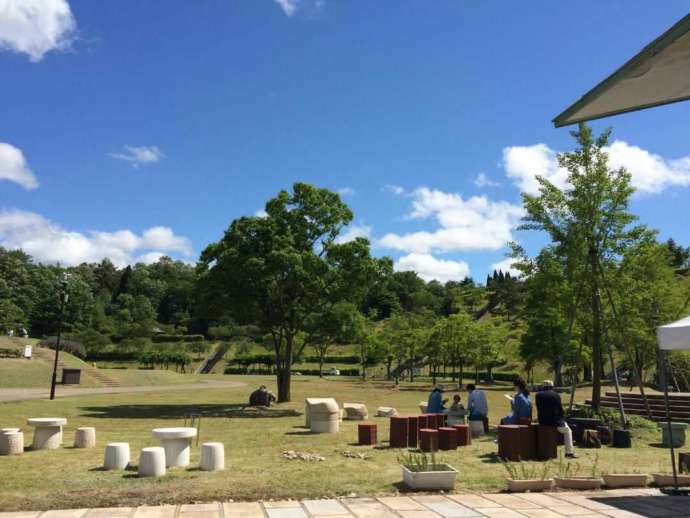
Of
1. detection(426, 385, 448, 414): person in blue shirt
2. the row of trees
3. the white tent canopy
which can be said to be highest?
the row of trees

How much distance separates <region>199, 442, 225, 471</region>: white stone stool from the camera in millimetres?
10023

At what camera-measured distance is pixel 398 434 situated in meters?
13.4

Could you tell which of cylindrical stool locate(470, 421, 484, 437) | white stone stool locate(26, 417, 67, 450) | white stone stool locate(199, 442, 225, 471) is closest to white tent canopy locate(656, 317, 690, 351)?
white stone stool locate(199, 442, 225, 471)

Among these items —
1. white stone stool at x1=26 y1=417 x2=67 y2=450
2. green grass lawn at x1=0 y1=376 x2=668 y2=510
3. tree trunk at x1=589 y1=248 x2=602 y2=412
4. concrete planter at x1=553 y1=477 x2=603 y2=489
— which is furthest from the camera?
tree trunk at x1=589 y1=248 x2=602 y2=412

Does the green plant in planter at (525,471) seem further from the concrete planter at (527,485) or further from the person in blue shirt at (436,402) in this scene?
the person in blue shirt at (436,402)

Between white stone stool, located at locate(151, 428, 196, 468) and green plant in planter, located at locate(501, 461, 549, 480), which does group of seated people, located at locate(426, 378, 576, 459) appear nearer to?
green plant in planter, located at locate(501, 461, 549, 480)

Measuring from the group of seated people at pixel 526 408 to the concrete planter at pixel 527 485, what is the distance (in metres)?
3.53

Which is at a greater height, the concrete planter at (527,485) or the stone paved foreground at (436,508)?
the concrete planter at (527,485)

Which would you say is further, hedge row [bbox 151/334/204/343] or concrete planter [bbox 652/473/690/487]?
hedge row [bbox 151/334/204/343]

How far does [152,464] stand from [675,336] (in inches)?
324

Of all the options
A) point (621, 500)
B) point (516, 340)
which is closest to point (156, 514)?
point (621, 500)

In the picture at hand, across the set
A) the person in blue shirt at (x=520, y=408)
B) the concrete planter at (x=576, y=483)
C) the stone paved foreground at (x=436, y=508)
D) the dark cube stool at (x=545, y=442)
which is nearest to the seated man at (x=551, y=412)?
the dark cube stool at (x=545, y=442)

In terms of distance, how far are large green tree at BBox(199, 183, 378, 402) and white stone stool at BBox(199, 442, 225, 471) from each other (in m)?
14.4

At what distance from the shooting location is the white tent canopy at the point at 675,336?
835cm
